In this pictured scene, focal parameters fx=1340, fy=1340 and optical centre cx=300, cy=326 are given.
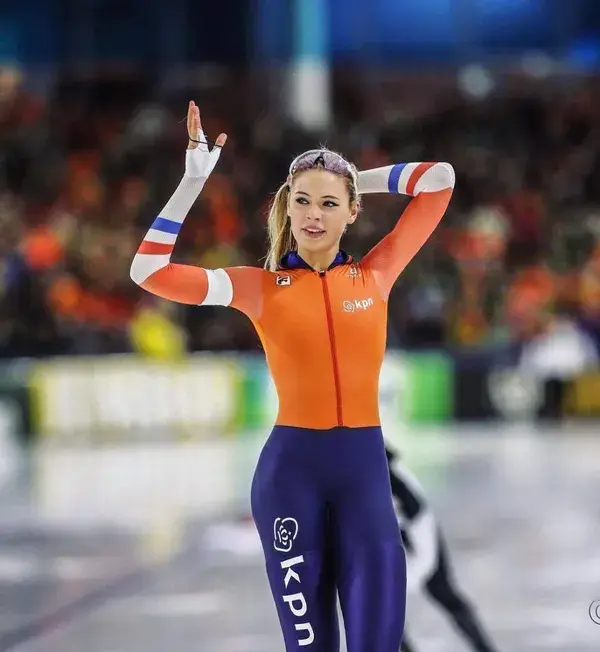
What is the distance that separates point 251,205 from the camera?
18.0m

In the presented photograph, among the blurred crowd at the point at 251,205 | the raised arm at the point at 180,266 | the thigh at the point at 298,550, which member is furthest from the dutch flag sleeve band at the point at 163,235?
the blurred crowd at the point at 251,205

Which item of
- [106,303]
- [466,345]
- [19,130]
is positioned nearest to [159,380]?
[106,303]

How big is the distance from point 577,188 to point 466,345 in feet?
14.5

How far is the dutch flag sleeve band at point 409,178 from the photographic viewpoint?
142 inches

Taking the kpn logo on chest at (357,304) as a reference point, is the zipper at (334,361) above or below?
below

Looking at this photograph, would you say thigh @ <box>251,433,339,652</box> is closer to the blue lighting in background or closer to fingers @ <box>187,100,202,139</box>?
fingers @ <box>187,100,202,139</box>

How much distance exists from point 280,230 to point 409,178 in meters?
0.38

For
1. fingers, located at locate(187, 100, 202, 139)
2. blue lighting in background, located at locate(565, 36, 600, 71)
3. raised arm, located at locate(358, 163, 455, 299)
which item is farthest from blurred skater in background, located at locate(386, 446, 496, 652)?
blue lighting in background, located at locate(565, 36, 600, 71)

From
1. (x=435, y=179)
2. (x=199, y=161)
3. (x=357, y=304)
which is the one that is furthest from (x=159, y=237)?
(x=435, y=179)

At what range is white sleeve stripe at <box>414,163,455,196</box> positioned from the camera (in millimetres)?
3613

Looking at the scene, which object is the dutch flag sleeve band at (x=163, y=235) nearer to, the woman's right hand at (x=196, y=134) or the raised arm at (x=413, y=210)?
the woman's right hand at (x=196, y=134)

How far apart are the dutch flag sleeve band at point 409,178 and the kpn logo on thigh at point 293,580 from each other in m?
0.94

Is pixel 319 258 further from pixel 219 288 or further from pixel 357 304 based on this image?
pixel 219 288

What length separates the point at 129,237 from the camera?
55.4ft
